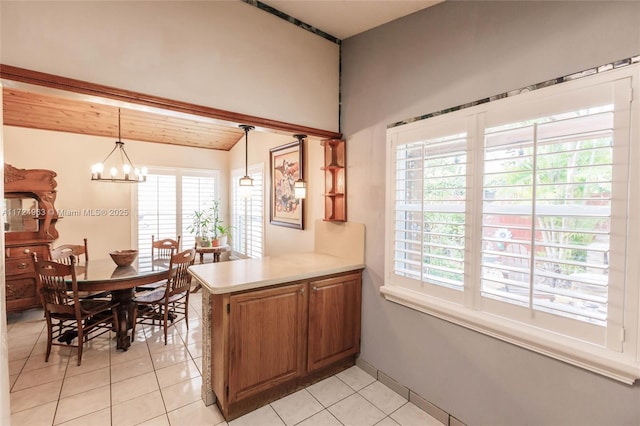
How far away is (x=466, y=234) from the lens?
1.85m

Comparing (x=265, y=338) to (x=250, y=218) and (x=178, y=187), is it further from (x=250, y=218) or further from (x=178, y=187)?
(x=178, y=187)

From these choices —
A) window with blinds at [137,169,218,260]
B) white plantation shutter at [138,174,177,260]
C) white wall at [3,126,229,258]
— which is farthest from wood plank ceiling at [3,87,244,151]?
white plantation shutter at [138,174,177,260]

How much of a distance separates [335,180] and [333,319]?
1280 mm

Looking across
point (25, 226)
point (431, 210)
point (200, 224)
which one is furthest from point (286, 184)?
point (25, 226)

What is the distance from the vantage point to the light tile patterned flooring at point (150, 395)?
202cm

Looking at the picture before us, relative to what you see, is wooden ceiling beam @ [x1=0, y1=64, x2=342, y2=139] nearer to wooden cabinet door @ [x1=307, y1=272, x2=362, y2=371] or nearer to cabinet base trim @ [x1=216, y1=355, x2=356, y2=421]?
wooden cabinet door @ [x1=307, y1=272, x2=362, y2=371]

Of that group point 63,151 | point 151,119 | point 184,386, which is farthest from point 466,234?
point 63,151

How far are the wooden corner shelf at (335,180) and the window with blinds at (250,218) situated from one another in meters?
1.59

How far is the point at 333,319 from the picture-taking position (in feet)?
8.16

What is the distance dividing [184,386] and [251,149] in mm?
3487

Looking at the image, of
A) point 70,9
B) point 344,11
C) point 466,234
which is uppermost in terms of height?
point 344,11

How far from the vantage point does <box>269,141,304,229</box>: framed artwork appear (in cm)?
356

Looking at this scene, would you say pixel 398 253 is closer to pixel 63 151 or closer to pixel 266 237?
pixel 266 237

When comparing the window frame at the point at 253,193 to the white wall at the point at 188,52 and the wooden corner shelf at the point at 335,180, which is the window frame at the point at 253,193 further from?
the white wall at the point at 188,52
